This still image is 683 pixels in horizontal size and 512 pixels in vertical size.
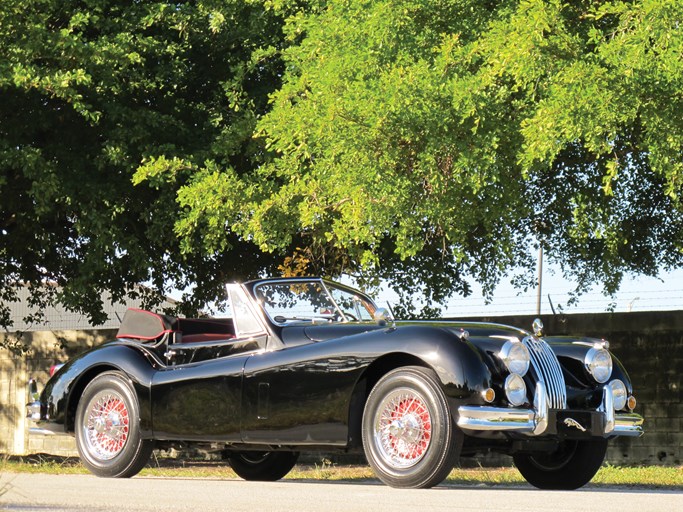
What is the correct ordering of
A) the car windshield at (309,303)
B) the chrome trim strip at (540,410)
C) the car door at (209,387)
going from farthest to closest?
the car windshield at (309,303) → the car door at (209,387) → the chrome trim strip at (540,410)

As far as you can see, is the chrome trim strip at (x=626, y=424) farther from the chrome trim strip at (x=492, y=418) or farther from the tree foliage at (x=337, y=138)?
the tree foliage at (x=337, y=138)

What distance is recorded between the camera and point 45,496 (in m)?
6.93

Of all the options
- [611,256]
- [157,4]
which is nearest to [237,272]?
[157,4]

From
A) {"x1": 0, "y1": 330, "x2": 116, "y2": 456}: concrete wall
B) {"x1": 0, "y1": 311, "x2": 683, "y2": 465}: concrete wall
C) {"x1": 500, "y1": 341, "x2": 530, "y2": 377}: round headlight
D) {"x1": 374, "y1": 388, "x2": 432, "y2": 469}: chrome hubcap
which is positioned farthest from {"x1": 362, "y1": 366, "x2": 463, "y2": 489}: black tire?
{"x1": 0, "y1": 330, "x2": 116, "y2": 456}: concrete wall

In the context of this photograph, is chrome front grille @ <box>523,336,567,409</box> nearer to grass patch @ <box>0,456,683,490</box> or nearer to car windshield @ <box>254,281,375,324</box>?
car windshield @ <box>254,281,375,324</box>

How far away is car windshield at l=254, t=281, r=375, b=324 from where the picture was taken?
9172 mm

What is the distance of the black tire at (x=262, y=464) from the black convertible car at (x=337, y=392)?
1 cm

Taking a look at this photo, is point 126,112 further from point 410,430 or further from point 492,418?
point 492,418

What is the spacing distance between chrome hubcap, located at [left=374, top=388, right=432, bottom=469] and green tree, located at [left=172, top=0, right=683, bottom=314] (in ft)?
17.5

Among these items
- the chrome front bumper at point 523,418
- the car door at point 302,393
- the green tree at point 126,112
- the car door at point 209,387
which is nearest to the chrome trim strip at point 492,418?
the chrome front bumper at point 523,418

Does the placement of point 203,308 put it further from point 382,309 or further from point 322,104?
point 382,309

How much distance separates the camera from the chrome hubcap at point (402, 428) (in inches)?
296

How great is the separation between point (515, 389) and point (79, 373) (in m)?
3.97

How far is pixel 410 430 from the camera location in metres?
7.57
